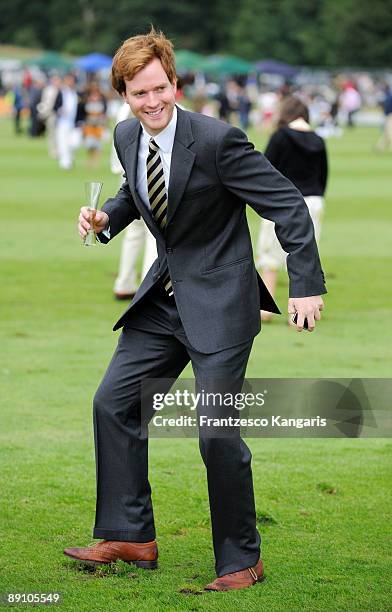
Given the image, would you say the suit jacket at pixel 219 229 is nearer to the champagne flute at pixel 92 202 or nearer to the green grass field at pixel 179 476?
the champagne flute at pixel 92 202

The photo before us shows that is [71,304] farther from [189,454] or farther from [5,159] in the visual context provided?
[5,159]

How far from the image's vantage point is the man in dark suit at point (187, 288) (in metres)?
5.33

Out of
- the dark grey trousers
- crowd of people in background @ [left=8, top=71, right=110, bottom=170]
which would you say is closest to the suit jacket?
the dark grey trousers

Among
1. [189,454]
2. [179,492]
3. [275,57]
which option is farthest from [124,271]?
[275,57]

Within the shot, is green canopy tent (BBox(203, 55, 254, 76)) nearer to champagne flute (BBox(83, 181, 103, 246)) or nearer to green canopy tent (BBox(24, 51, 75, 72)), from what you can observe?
green canopy tent (BBox(24, 51, 75, 72))

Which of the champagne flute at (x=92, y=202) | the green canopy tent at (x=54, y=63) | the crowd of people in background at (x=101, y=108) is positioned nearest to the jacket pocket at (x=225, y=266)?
the champagne flute at (x=92, y=202)

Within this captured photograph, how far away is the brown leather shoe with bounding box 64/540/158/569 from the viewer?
19.0 ft

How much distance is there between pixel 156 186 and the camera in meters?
5.51

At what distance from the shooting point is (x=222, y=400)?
5.43 meters

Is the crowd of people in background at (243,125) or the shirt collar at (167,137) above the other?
the shirt collar at (167,137)

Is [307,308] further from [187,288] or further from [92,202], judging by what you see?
[92,202]

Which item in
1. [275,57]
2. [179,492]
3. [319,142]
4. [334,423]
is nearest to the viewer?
[334,423]

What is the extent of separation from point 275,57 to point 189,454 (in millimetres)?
114194

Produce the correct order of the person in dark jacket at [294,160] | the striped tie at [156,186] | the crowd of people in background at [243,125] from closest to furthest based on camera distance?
1. the striped tie at [156,186]
2. the person in dark jacket at [294,160]
3. the crowd of people in background at [243,125]
